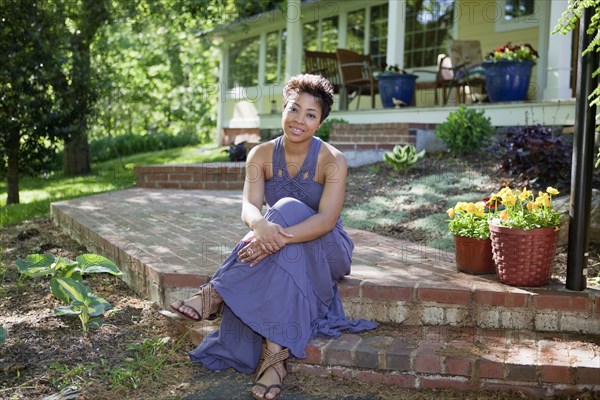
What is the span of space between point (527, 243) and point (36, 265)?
2277 millimetres

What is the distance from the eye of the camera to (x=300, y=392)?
2500mm

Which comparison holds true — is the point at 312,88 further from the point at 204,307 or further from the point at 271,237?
the point at 204,307

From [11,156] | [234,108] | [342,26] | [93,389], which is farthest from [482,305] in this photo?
[234,108]

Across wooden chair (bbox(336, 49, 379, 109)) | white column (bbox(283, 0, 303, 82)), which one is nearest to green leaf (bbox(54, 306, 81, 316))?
wooden chair (bbox(336, 49, 379, 109))

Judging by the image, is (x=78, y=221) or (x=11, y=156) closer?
(x=78, y=221)

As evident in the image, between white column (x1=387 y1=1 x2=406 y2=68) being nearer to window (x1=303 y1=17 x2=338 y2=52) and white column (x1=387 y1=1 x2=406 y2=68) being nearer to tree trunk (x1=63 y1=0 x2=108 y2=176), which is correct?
window (x1=303 y1=17 x2=338 y2=52)

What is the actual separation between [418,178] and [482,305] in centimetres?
334

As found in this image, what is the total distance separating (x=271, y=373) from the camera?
2.48m

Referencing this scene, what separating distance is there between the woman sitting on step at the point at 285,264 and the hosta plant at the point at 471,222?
0.68 meters

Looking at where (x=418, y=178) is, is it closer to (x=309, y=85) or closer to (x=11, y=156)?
(x=309, y=85)

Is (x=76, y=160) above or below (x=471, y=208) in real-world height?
below

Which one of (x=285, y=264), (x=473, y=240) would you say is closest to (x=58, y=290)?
(x=285, y=264)

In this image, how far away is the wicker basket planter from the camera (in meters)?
2.96

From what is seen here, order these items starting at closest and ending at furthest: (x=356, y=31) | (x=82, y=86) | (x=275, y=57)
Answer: (x=82, y=86) → (x=356, y=31) → (x=275, y=57)
